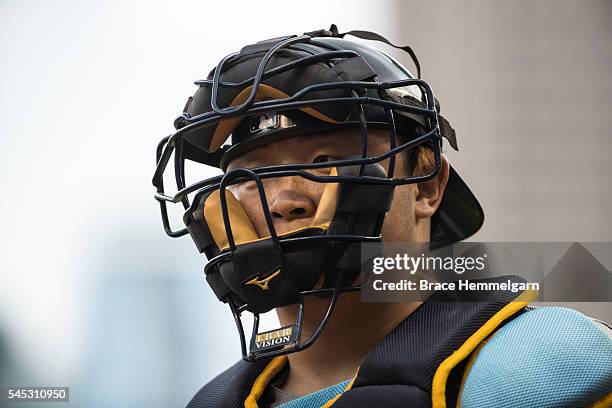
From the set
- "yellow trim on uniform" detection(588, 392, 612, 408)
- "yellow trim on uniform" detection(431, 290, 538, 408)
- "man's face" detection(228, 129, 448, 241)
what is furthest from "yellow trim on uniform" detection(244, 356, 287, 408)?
"yellow trim on uniform" detection(588, 392, 612, 408)

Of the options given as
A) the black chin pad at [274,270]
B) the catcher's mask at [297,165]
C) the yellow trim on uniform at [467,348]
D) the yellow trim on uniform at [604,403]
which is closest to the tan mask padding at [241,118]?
the catcher's mask at [297,165]

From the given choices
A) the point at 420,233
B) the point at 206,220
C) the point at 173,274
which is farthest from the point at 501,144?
the point at 206,220

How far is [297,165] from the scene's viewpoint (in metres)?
1.04

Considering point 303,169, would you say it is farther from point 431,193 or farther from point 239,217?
point 431,193

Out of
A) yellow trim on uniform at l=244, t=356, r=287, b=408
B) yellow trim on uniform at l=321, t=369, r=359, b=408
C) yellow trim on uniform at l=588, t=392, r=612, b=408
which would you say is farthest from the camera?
yellow trim on uniform at l=244, t=356, r=287, b=408

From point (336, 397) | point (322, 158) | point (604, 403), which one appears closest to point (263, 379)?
point (336, 397)

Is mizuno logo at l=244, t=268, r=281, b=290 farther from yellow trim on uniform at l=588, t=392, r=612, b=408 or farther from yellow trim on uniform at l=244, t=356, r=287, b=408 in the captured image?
yellow trim on uniform at l=588, t=392, r=612, b=408

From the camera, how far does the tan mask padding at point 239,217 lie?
107 centimetres

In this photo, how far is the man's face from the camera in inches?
43.1

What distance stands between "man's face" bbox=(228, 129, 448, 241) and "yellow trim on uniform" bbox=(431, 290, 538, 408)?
0.18 meters

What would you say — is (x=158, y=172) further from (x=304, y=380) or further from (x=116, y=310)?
(x=116, y=310)

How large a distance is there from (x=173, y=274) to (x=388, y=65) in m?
1.11

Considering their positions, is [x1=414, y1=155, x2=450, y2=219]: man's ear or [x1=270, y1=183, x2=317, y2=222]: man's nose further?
A: [x1=414, y1=155, x2=450, y2=219]: man's ear

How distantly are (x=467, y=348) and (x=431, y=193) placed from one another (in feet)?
1.00
